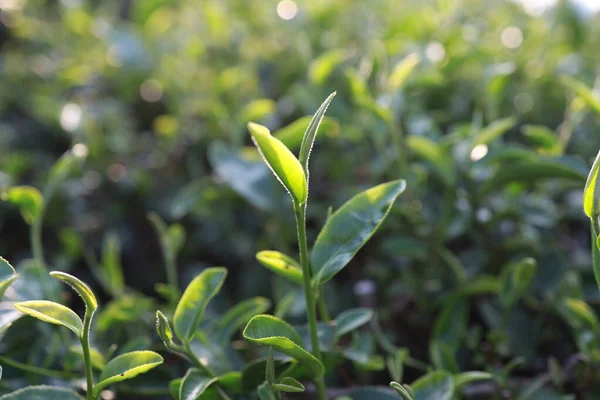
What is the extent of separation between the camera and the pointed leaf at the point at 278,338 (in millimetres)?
519

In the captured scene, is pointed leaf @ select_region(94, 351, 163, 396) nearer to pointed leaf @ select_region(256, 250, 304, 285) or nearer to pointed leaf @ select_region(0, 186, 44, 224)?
pointed leaf @ select_region(256, 250, 304, 285)

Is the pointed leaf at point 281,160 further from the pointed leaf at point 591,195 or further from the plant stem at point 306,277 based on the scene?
the pointed leaf at point 591,195

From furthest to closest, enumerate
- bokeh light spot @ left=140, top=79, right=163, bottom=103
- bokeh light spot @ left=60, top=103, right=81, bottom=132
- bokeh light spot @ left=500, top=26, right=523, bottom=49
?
bokeh light spot @ left=140, top=79, right=163, bottom=103 < bokeh light spot @ left=500, top=26, right=523, bottom=49 < bokeh light spot @ left=60, top=103, right=81, bottom=132

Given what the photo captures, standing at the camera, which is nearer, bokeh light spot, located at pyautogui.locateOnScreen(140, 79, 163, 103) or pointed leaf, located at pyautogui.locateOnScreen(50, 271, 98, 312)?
pointed leaf, located at pyautogui.locateOnScreen(50, 271, 98, 312)

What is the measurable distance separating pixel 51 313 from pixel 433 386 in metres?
0.37

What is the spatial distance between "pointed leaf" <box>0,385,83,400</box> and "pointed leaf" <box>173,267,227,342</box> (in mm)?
117

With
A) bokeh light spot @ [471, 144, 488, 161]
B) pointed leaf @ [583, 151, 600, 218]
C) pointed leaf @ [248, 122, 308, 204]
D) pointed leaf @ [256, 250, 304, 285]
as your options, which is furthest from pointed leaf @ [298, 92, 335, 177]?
bokeh light spot @ [471, 144, 488, 161]

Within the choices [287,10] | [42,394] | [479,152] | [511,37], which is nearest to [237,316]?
[42,394]

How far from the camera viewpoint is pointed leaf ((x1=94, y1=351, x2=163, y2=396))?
0.55 m

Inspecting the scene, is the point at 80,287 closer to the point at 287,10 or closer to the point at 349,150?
the point at 349,150

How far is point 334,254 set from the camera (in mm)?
578

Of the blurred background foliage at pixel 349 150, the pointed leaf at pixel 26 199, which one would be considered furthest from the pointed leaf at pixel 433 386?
the pointed leaf at pixel 26 199

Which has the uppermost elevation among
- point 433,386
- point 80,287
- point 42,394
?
point 80,287

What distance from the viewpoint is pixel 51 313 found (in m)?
0.52
